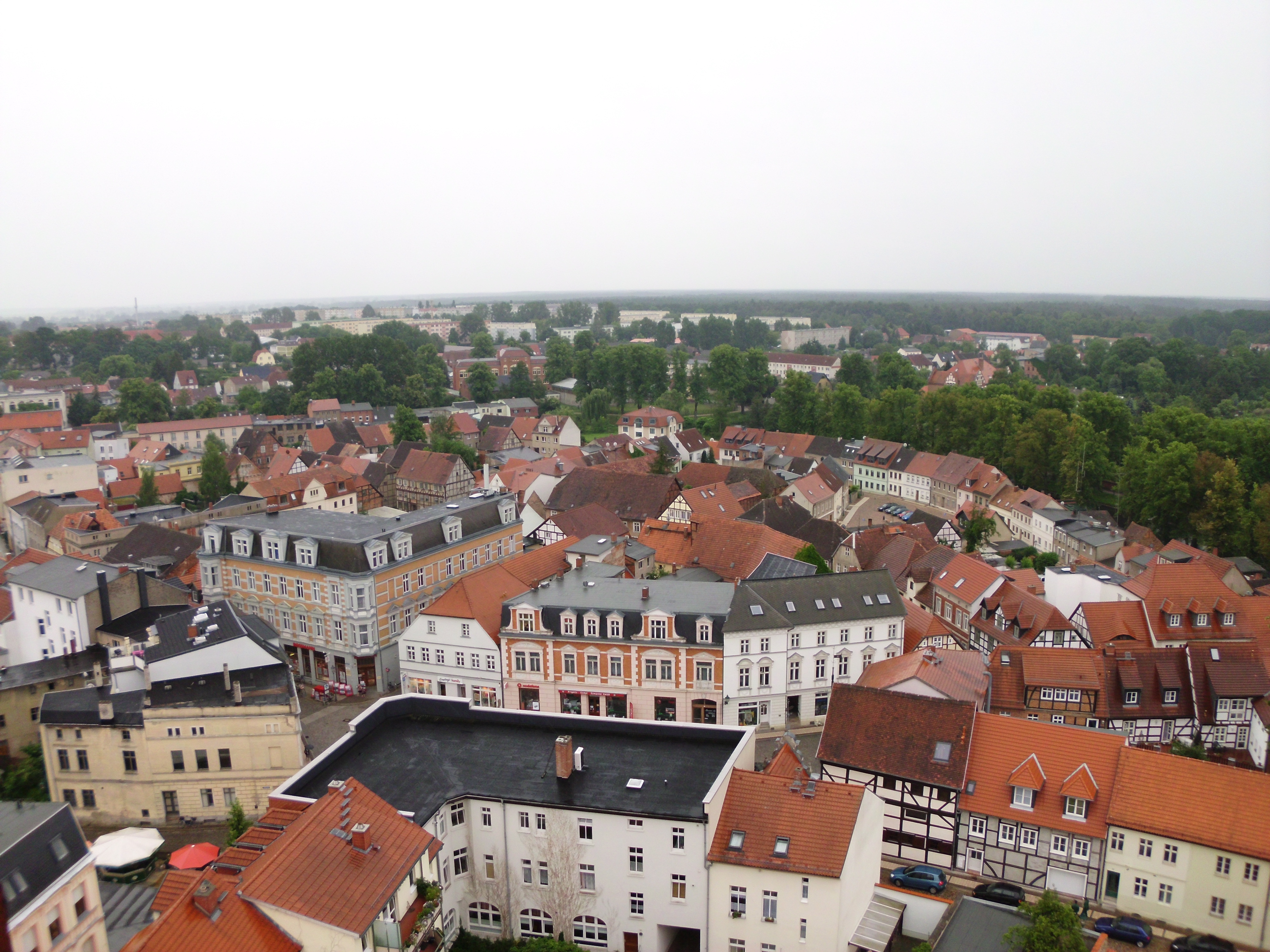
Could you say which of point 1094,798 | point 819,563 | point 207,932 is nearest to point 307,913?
point 207,932

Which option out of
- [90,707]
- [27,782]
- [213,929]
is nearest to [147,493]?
[27,782]

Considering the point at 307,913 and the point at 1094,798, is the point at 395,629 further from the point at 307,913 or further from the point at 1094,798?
the point at 1094,798

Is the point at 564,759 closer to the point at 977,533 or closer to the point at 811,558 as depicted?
the point at 811,558

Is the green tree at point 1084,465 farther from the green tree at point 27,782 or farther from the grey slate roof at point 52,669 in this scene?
the green tree at point 27,782

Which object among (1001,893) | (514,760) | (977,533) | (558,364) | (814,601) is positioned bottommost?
(977,533)

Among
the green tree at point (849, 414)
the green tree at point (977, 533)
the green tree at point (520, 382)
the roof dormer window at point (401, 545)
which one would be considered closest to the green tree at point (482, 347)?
the green tree at point (520, 382)

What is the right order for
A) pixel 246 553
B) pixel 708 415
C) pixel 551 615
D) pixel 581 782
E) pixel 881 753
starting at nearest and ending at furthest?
pixel 581 782 < pixel 881 753 < pixel 551 615 < pixel 246 553 < pixel 708 415
